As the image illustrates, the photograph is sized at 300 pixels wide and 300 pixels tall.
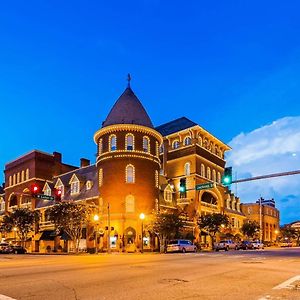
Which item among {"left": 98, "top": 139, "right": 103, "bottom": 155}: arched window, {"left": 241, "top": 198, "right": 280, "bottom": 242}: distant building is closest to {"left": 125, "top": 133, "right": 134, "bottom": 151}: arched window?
{"left": 98, "top": 139, "right": 103, "bottom": 155}: arched window

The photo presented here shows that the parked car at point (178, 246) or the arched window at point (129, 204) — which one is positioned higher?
the arched window at point (129, 204)

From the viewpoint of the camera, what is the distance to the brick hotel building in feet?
182

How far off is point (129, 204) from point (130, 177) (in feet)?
12.1

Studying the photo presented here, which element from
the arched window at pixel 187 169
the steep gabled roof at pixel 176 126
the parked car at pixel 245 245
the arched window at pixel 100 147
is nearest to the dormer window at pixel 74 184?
the arched window at pixel 100 147

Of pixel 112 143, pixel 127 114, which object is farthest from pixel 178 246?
pixel 127 114

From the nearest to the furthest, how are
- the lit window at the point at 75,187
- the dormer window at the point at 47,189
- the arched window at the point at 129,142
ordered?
1. the arched window at the point at 129,142
2. the lit window at the point at 75,187
3. the dormer window at the point at 47,189

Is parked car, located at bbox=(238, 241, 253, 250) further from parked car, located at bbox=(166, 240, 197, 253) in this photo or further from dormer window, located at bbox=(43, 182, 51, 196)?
dormer window, located at bbox=(43, 182, 51, 196)

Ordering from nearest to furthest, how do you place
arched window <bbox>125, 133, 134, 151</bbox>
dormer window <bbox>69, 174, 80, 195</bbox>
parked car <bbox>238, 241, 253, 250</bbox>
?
arched window <bbox>125, 133, 134, 151</bbox>, parked car <bbox>238, 241, 253, 250</bbox>, dormer window <bbox>69, 174, 80, 195</bbox>

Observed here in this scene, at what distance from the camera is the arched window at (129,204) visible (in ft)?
181

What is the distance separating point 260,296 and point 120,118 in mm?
48204

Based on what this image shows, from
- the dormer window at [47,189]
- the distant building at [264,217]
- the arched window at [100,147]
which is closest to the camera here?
the arched window at [100,147]

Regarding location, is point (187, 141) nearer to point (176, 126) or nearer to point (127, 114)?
point (176, 126)

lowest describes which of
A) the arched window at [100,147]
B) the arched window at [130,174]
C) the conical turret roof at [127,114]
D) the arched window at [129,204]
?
the arched window at [129,204]

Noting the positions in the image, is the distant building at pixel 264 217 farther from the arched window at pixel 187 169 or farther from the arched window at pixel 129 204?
the arched window at pixel 129 204
